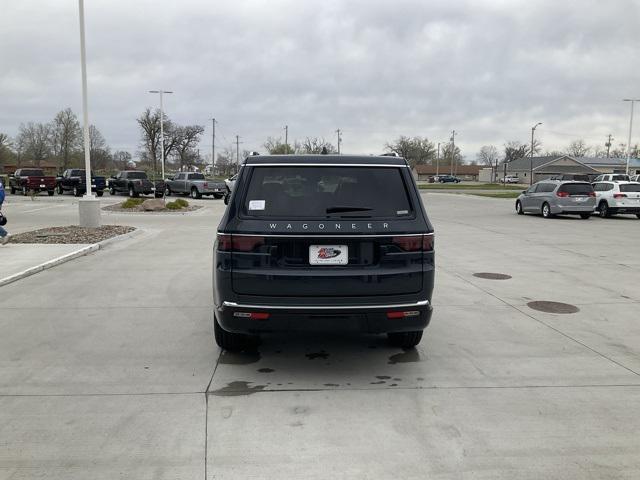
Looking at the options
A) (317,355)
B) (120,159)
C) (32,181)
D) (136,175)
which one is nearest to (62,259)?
(317,355)

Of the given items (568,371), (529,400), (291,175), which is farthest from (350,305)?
(568,371)

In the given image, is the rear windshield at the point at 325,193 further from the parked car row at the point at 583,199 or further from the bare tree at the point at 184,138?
the bare tree at the point at 184,138

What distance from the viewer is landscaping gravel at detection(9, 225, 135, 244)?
12883mm

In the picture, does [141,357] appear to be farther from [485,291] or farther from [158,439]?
[485,291]

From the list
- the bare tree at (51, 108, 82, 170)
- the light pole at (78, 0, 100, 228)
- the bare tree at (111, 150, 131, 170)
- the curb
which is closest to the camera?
the curb

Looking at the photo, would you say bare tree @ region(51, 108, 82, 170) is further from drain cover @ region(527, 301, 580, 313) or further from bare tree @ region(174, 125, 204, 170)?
drain cover @ region(527, 301, 580, 313)

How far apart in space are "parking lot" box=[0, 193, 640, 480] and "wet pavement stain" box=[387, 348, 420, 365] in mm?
28

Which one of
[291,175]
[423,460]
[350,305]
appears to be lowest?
[423,460]

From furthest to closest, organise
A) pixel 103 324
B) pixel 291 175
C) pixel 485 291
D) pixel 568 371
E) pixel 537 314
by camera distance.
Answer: pixel 485 291 → pixel 537 314 → pixel 103 324 → pixel 568 371 → pixel 291 175

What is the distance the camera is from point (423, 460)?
3.31 metres

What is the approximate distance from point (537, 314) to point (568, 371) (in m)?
2.04

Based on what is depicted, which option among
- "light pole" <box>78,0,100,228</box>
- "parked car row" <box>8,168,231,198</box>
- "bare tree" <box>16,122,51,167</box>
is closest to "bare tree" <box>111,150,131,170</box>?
"bare tree" <box>16,122,51,167</box>

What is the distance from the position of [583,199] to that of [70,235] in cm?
1889

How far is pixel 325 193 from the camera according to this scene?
14.6ft
